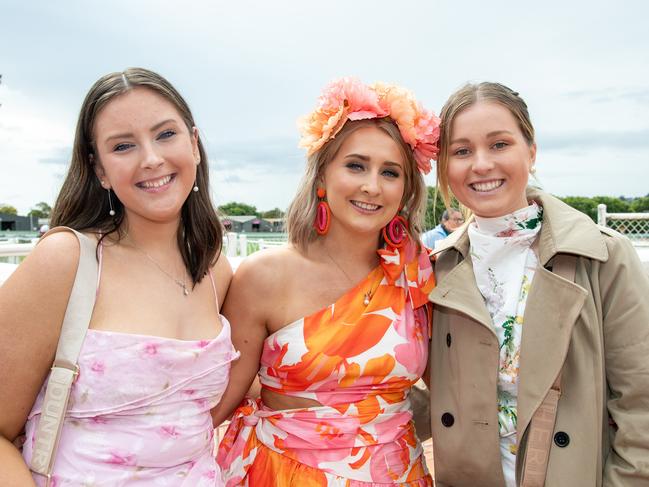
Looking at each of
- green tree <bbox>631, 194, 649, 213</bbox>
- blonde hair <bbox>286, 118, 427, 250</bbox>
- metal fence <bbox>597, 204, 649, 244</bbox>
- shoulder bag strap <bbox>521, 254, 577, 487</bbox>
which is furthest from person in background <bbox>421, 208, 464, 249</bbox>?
green tree <bbox>631, 194, 649, 213</bbox>

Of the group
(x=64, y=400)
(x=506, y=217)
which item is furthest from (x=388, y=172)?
(x=64, y=400)

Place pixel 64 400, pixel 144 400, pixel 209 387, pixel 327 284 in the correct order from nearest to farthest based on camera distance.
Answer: pixel 64 400
pixel 144 400
pixel 209 387
pixel 327 284

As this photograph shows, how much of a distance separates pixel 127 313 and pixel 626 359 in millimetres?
1901

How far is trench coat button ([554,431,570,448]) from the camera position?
221 centimetres

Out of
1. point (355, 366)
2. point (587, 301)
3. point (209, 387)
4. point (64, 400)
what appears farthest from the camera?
point (355, 366)

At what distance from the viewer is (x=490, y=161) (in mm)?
2480

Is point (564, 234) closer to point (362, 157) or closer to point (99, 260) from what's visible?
point (362, 157)

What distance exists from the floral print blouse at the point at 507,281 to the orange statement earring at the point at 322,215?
2.27 feet

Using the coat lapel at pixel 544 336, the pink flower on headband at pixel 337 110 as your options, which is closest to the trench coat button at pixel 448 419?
the coat lapel at pixel 544 336

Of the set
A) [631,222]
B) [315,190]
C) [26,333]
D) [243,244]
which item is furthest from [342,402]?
[631,222]

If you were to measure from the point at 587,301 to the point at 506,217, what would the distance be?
1.68 ft

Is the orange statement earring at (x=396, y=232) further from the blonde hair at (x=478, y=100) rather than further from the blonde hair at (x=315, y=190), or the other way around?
the blonde hair at (x=478, y=100)

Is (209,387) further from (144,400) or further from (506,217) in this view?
(506,217)

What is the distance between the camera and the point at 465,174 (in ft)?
8.38
